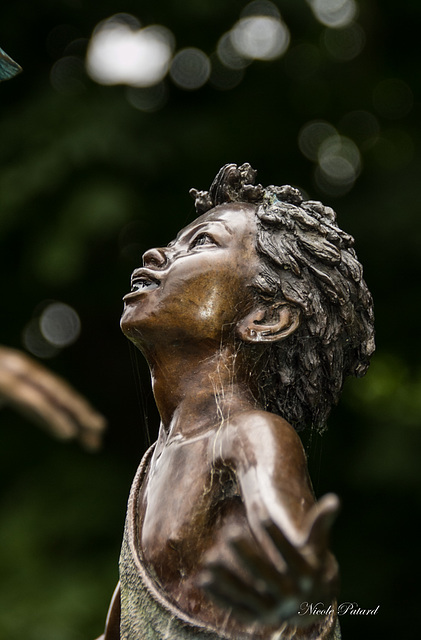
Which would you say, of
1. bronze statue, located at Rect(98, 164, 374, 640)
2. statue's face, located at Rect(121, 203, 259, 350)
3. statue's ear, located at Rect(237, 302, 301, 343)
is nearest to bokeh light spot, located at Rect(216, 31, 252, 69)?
bronze statue, located at Rect(98, 164, 374, 640)

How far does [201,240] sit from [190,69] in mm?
3039

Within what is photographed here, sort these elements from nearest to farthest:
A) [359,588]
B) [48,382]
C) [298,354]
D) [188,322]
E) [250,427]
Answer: [48,382] → [250,427] → [188,322] → [298,354] → [359,588]

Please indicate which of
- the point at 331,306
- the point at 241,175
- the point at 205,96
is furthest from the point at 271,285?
the point at 205,96

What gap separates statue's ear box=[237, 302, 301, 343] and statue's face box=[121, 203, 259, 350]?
0.09 feet

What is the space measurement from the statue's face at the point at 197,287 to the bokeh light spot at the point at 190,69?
291 centimetres

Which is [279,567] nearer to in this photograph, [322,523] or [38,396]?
[322,523]

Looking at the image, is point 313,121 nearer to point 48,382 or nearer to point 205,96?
point 205,96

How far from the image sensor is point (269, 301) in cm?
256

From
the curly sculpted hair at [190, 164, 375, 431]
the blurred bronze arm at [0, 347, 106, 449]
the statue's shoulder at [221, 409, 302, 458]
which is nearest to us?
the blurred bronze arm at [0, 347, 106, 449]

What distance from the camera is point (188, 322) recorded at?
2465 millimetres

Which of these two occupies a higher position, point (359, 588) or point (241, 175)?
point (241, 175)

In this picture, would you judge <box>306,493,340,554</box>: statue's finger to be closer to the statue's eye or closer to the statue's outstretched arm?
the statue's outstretched arm

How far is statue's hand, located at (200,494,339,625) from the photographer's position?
1677mm

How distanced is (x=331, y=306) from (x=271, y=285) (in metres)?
0.18
